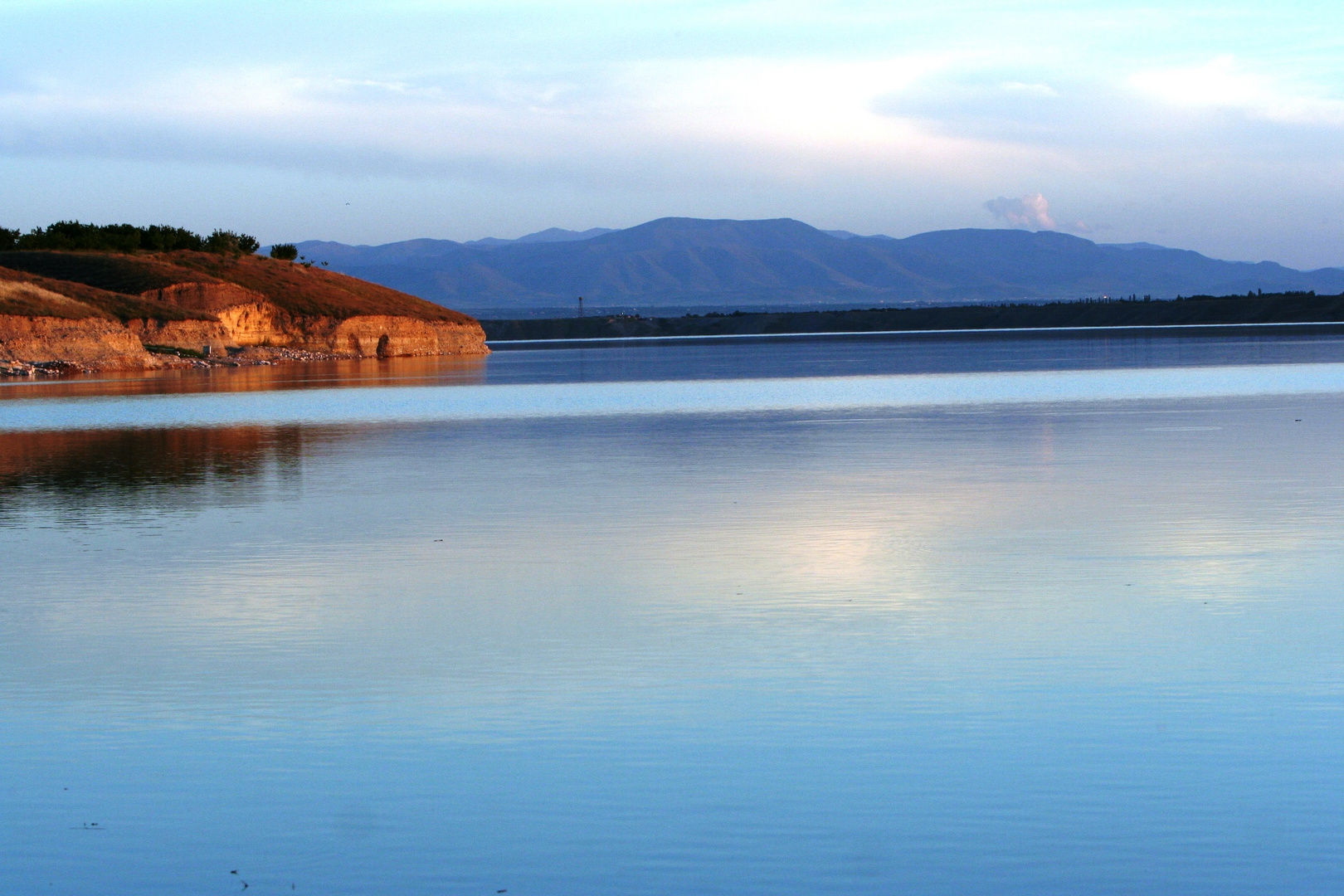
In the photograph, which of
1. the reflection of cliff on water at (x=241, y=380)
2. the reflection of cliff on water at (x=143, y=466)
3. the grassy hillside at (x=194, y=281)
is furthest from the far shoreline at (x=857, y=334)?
the reflection of cliff on water at (x=143, y=466)

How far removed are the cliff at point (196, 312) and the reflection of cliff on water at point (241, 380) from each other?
424cm

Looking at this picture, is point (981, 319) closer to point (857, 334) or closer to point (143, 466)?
point (857, 334)

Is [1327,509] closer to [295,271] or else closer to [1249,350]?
[1249,350]

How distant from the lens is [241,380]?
68.3 m

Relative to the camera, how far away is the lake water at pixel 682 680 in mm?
6398

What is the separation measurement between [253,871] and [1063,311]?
182 m

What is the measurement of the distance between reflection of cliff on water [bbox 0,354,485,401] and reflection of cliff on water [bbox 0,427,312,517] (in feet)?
76.0

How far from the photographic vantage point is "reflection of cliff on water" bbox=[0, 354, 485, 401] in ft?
187

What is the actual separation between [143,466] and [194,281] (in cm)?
8907

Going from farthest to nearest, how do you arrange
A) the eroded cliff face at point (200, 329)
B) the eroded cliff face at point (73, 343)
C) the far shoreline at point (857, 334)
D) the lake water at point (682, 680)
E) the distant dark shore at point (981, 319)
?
the distant dark shore at point (981, 319), the far shoreline at point (857, 334), the eroded cliff face at point (200, 329), the eroded cliff face at point (73, 343), the lake water at point (682, 680)

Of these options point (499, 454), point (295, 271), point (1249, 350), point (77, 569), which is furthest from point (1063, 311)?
point (77, 569)

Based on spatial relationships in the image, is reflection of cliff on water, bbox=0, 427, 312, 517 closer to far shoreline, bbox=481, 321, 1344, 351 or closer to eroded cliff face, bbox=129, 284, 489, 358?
eroded cliff face, bbox=129, 284, 489, 358

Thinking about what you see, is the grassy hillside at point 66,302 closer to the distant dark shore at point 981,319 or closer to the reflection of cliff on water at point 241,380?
the reflection of cliff on water at point 241,380

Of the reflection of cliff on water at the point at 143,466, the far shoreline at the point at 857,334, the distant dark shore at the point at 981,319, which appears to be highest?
the distant dark shore at the point at 981,319
